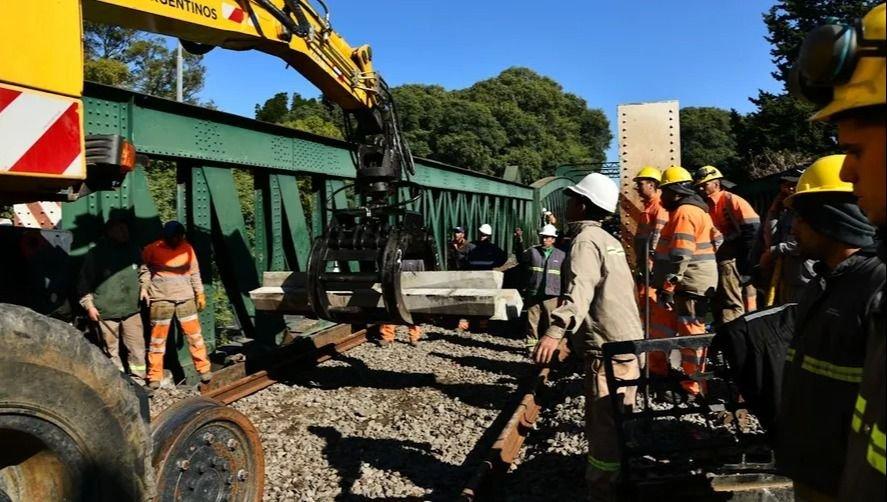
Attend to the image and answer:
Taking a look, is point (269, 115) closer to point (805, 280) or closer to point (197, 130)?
point (197, 130)

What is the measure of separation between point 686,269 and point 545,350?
9.61ft

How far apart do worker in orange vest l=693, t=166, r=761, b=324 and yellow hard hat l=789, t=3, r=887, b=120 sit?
559cm

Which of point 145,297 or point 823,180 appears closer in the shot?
point 823,180

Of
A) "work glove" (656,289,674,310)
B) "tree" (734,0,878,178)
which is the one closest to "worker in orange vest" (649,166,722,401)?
"work glove" (656,289,674,310)

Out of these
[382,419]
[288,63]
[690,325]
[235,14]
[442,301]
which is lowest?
[382,419]

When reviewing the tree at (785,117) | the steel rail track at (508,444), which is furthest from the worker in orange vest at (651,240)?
the tree at (785,117)

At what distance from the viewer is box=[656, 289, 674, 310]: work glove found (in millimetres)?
5871

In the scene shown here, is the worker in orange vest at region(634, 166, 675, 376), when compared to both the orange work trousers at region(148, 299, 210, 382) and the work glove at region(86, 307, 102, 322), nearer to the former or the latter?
the orange work trousers at region(148, 299, 210, 382)

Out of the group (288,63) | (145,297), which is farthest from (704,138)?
(145,297)

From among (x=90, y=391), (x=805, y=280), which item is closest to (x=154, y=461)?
(x=90, y=391)

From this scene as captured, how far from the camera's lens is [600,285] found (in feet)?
12.6

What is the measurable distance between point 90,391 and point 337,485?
2629 millimetres

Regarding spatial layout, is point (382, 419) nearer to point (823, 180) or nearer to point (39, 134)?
point (39, 134)

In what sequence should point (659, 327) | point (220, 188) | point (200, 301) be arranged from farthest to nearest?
point (220, 188) < point (200, 301) < point (659, 327)
